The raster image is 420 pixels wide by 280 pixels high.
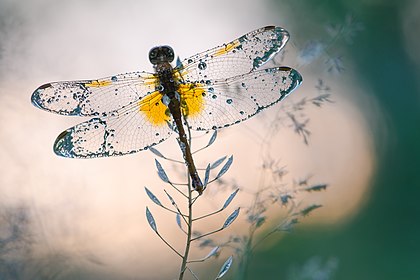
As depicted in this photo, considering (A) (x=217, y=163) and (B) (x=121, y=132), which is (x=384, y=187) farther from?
(A) (x=217, y=163)

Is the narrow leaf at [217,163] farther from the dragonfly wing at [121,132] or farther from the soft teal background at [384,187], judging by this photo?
the soft teal background at [384,187]

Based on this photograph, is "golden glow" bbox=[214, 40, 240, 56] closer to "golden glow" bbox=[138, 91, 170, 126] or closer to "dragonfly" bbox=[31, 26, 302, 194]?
"dragonfly" bbox=[31, 26, 302, 194]

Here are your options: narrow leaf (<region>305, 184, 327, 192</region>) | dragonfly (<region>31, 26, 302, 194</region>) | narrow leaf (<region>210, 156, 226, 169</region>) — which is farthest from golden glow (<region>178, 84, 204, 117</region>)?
narrow leaf (<region>210, 156, 226, 169</region>)

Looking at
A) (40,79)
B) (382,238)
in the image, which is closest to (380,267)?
(382,238)

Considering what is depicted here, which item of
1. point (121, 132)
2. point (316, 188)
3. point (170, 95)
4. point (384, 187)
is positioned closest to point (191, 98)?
point (170, 95)

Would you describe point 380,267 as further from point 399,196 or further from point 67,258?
point 67,258

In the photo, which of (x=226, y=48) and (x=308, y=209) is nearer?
(x=308, y=209)

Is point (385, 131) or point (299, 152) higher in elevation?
point (385, 131)
